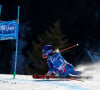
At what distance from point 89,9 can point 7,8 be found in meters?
5.79

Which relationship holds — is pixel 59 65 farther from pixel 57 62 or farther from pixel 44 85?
pixel 44 85

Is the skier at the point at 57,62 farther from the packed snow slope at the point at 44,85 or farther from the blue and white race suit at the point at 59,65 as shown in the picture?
the packed snow slope at the point at 44,85

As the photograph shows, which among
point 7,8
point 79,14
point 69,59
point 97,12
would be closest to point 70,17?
point 79,14

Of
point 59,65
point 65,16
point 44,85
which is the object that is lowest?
point 44,85

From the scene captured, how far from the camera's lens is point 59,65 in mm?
6629

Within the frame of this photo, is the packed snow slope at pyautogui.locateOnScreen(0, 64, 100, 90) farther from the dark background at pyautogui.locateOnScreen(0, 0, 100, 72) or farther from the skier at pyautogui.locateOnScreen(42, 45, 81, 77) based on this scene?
the dark background at pyautogui.locateOnScreen(0, 0, 100, 72)

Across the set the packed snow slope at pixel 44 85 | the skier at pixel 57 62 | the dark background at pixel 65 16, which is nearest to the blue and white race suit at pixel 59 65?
the skier at pixel 57 62

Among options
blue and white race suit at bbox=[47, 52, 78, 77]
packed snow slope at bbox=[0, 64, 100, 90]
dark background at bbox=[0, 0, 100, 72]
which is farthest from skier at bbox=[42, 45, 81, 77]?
dark background at bbox=[0, 0, 100, 72]

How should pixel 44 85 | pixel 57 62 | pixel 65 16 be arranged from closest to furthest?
pixel 44 85, pixel 57 62, pixel 65 16

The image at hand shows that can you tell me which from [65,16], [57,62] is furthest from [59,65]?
[65,16]

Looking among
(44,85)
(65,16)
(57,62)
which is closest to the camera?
(44,85)

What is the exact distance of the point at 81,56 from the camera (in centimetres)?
1552

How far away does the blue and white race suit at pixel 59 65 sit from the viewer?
260 inches

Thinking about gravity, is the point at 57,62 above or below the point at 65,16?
below
